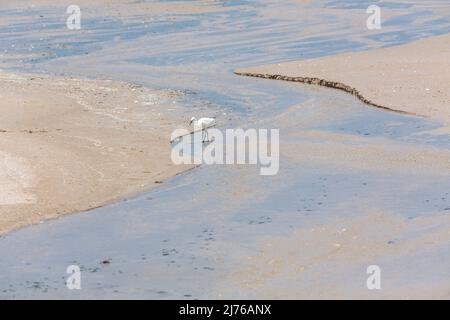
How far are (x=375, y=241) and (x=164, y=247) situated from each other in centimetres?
236

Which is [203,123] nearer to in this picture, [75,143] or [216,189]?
[75,143]

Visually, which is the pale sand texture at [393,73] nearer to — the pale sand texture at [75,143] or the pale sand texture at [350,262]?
the pale sand texture at [75,143]

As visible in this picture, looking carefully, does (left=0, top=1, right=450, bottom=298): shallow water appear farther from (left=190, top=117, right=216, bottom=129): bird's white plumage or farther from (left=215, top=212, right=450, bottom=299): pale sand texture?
(left=190, top=117, right=216, bottom=129): bird's white plumage

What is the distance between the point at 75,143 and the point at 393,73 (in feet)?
29.8

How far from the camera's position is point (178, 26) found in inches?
1371

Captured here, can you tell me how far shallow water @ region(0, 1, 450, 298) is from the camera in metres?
10.9

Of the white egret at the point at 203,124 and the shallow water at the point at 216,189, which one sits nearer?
the shallow water at the point at 216,189

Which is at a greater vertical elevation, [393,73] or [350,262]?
[393,73]

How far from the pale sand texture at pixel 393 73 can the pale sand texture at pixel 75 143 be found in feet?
11.9

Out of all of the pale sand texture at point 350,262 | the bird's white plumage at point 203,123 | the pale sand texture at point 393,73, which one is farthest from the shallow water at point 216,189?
the bird's white plumage at point 203,123

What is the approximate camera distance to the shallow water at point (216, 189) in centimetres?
1088

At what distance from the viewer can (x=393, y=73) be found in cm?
2372

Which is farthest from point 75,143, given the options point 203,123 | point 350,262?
point 350,262

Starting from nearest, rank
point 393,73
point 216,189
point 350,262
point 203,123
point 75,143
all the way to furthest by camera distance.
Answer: point 350,262
point 216,189
point 75,143
point 203,123
point 393,73
